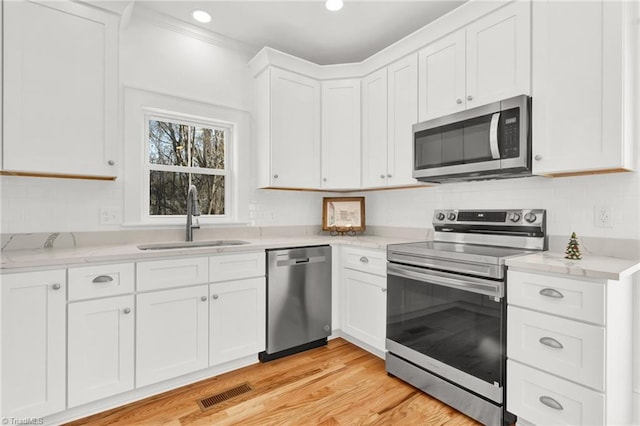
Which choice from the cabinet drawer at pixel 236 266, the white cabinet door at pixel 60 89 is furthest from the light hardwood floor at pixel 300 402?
the white cabinet door at pixel 60 89

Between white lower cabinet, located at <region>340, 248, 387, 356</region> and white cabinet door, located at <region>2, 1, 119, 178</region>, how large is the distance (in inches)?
74.1

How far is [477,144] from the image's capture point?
206 cm

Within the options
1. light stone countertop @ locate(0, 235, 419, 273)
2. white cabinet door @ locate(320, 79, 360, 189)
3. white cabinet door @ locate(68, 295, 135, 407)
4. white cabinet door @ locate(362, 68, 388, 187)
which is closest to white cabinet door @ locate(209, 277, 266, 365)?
light stone countertop @ locate(0, 235, 419, 273)

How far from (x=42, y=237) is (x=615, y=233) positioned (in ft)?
11.4

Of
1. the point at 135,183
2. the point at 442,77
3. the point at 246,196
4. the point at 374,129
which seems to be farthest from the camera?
the point at 246,196

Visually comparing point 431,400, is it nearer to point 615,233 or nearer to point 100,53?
point 615,233

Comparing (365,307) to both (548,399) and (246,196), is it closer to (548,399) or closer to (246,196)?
(548,399)

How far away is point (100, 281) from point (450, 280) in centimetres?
201

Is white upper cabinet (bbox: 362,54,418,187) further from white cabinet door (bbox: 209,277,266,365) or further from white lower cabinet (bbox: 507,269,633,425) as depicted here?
white cabinet door (bbox: 209,277,266,365)

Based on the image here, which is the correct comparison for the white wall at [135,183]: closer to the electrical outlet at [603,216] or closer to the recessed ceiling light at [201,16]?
the recessed ceiling light at [201,16]

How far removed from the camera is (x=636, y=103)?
63.9 inches

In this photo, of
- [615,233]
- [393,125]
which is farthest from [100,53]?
[615,233]

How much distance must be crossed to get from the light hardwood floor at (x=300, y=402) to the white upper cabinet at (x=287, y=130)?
1549 millimetres

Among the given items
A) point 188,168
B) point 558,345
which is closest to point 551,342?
point 558,345
